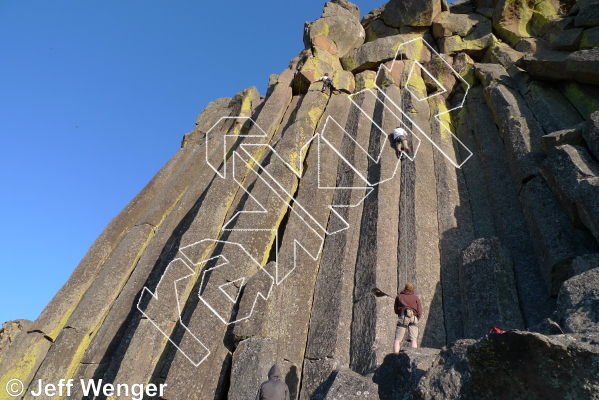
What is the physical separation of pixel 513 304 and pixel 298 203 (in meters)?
6.23

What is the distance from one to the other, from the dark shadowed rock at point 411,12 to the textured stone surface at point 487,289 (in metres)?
16.0

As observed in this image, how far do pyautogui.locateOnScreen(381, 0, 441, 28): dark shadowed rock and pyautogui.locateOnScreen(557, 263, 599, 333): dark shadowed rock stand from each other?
62.9 ft

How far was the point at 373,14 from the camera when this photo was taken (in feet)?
83.4

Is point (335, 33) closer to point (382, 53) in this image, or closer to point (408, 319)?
point (382, 53)

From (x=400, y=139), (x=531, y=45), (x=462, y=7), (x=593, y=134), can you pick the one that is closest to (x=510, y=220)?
(x=593, y=134)

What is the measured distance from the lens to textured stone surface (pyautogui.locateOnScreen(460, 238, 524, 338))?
320 inches

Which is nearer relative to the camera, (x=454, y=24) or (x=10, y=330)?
(x=10, y=330)

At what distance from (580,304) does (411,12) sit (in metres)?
20.3

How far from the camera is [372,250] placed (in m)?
10.5

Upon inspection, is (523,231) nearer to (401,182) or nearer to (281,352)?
(401,182)

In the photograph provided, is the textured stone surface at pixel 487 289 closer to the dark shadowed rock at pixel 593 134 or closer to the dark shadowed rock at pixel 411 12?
the dark shadowed rock at pixel 593 134

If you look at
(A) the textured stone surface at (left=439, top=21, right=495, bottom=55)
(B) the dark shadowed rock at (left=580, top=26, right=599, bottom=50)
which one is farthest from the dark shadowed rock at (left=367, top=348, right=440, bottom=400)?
(A) the textured stone surface at (left=439, top=21, right=495, bottom=55)

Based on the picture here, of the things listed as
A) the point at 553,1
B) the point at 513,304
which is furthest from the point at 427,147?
the point at 553,1
